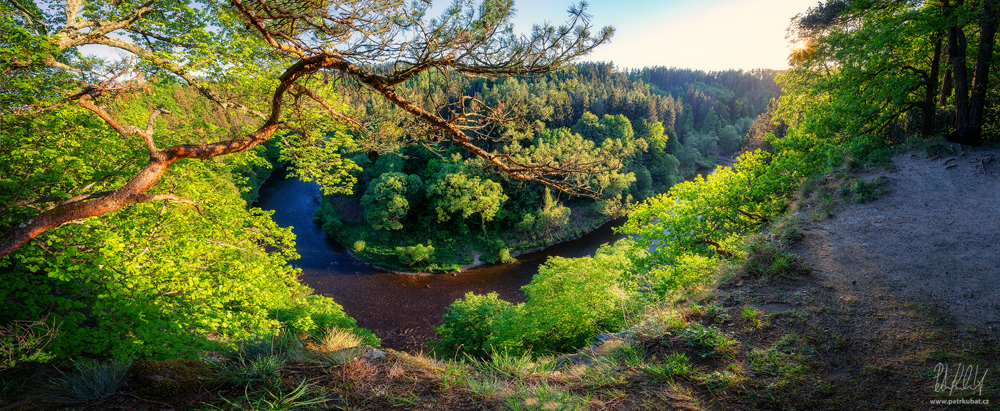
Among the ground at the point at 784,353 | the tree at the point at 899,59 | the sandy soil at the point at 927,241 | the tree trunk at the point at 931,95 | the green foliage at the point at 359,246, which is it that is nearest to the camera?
the ground at the point at 784,353

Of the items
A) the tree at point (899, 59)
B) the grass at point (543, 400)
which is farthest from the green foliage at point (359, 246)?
the tree at point (899, 59)

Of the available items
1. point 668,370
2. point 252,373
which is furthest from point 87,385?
point 668,370

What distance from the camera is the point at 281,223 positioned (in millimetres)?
33094

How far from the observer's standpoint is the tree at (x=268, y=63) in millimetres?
3832

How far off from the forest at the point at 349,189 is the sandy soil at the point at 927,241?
547 millimetres

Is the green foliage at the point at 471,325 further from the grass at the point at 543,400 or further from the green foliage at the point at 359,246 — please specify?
the green foliage at the point at 359,246

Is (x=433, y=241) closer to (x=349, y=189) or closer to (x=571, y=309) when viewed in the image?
(x=571, y=309)

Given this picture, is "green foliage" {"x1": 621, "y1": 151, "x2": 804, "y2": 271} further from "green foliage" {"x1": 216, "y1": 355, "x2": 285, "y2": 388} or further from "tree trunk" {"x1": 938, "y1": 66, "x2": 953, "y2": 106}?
"green foliage" {"x1": 216, "y1": 355, "x2": 285, "y2": 388}

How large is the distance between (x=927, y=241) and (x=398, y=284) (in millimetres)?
25411

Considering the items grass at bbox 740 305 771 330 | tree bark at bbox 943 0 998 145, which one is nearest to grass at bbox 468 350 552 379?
grass at bbox 740 305 771 330

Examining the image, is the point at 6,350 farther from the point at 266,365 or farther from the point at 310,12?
the point at 310,12

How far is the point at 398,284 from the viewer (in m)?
25.4

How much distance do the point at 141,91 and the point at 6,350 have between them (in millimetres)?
4311

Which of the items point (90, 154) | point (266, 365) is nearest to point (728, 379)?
point (266, 365)
